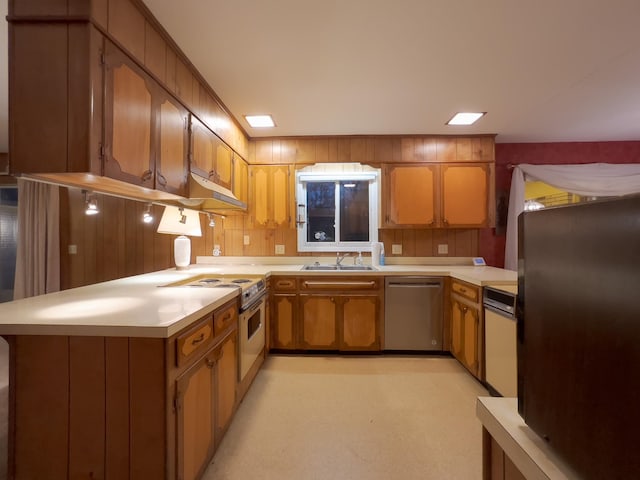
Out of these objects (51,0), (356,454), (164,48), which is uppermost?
(164,48)

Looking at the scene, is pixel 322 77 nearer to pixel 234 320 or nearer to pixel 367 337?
pixel 234 320

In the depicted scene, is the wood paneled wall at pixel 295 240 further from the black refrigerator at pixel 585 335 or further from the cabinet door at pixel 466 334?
the black refrigerator at pixel 585 335

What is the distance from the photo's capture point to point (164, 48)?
→ 1.72 metres

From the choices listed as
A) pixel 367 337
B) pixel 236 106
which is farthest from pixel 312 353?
pixel 236 106

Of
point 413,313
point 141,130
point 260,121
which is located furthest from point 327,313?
point 141,130

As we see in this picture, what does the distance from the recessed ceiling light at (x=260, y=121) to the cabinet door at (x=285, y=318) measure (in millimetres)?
1739

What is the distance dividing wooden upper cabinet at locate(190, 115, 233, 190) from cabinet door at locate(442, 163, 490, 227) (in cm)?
230

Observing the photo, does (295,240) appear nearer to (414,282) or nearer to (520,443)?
(414,282)

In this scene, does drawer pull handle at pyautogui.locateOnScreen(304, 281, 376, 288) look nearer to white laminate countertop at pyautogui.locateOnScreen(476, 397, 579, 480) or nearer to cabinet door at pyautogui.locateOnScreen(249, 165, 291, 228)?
cabinet door at pyautogui.locateOnScreen(249, 165, 291, 228)

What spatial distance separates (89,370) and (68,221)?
229 cm

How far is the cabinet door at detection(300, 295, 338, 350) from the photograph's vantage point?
2.89 m

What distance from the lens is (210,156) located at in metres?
2.36

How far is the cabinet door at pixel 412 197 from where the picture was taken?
126 inches

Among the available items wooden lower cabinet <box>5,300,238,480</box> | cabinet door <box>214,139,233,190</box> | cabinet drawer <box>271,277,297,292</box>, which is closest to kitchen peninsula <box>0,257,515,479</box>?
wooden lower cabinet <box>5,300,238,480</box>
